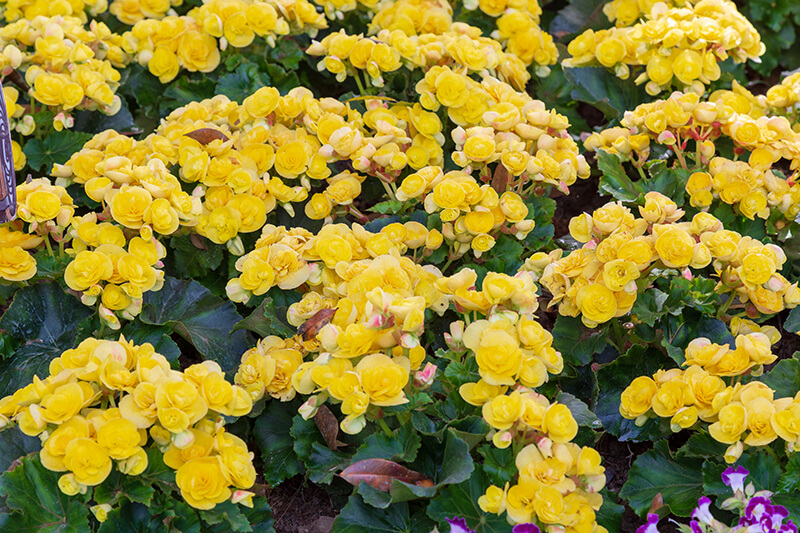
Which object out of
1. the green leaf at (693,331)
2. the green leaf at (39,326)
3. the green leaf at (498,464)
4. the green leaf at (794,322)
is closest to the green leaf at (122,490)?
the green leaf at (39,326)

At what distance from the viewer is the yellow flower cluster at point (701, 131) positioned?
2.46 m

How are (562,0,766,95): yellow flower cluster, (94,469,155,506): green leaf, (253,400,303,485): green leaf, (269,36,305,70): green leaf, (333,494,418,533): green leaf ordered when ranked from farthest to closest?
(269,36,305,70): green leaf
(562,0,766,95): yellow flower cluster
(253,400,303,485): green leaf
(333,494,418,533): green leaf
(94,469,155,506): green leaf

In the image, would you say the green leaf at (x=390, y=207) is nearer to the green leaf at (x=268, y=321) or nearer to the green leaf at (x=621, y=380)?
the green leaf at (x=268, y=321)

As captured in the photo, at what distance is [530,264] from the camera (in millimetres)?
2191

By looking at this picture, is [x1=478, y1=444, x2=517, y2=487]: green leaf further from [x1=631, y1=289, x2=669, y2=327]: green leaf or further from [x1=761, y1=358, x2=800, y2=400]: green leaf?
[x1=761, y1=358, x2=800, y2=400]: green leaf

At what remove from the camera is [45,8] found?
3.25m

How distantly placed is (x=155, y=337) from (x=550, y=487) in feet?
3.97

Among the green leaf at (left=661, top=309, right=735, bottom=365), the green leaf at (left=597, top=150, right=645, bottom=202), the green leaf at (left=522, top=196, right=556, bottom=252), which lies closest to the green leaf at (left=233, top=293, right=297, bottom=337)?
the green leaf at (left=522, top=196, right=556, bottom=252)

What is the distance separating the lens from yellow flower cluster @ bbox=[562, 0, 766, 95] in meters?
2.79

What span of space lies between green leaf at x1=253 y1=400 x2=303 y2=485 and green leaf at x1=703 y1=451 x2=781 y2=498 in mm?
1022

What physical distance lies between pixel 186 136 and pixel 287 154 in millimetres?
321

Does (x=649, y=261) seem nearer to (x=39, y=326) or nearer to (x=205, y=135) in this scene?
(x=205, y=135)

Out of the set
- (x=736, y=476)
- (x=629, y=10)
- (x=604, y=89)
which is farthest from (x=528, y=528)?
(x=629, y=10)

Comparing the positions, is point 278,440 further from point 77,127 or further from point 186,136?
point 77,127
